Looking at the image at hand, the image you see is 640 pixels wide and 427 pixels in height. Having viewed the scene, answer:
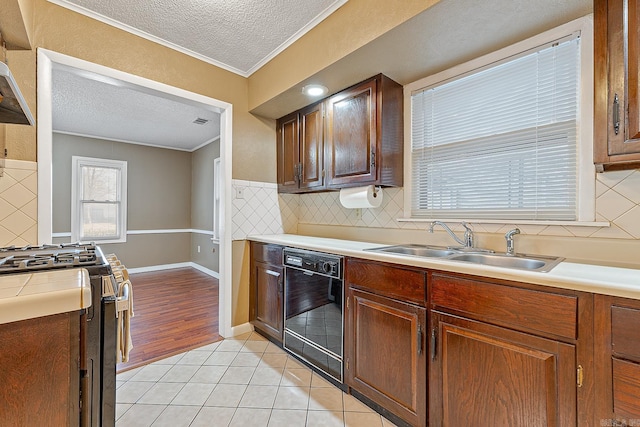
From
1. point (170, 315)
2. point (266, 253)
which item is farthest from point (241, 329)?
point (170, 315)

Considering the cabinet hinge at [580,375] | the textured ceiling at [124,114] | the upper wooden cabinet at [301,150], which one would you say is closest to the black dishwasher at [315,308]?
the upper wooden cabinet at [301,150]

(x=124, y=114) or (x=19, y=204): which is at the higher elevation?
(x=124, y=114)

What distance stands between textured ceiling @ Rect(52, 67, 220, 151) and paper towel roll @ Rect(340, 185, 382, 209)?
→ 154cm

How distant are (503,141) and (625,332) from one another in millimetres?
1167

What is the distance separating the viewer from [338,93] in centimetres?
232

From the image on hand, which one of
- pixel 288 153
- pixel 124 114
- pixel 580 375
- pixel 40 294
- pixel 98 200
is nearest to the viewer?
pixel 40 294

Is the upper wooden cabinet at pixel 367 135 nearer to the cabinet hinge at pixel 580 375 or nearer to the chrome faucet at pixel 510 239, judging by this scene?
the chrome faucet at pixel 510 239

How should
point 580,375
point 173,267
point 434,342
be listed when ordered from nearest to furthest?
1. point 580,375
2. point 434,342
3. point 173,267

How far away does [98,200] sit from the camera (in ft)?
16.2

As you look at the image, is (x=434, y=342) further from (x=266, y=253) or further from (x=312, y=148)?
(x=312, y=148)

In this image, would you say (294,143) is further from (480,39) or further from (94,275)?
(94,275)

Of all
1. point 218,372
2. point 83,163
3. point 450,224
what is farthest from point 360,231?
point 83,163

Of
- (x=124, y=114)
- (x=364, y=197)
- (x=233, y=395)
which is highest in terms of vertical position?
(x=124, y=114)

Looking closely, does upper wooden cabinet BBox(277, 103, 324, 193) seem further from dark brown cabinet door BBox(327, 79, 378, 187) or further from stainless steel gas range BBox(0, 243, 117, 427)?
stainless steel gas range BBox(0, 243, 117, 427)
